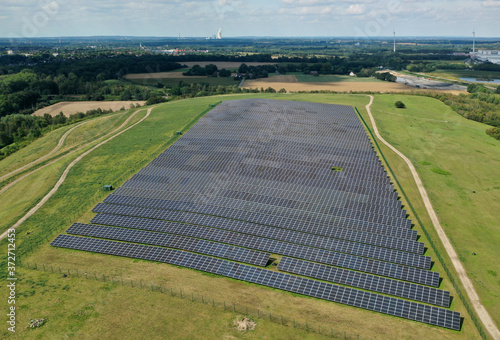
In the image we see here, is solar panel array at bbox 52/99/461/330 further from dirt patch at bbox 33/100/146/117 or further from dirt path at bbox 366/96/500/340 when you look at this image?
dirt patch at bbox 33/100/146/117

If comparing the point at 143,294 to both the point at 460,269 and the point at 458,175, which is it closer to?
the point at 460,269

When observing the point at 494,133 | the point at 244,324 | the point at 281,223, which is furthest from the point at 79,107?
the point at 494,133

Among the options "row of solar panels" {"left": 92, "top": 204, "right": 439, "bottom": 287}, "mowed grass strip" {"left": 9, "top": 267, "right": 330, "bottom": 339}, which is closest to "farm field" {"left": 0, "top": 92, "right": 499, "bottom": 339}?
"mowed grass strip" {"left": 9, "top": 267, "right": 330, "bottom": 339}

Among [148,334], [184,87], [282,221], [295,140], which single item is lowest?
[148,334]

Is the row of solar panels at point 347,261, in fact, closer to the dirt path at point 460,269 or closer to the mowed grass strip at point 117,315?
the dirt path at point 460,269

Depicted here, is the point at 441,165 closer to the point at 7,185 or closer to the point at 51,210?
the point at 51,210

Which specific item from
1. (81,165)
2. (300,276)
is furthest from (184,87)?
(300,276)

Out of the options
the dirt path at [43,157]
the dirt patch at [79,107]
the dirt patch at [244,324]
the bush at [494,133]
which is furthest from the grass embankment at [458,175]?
the dirt patch at [79,107]
